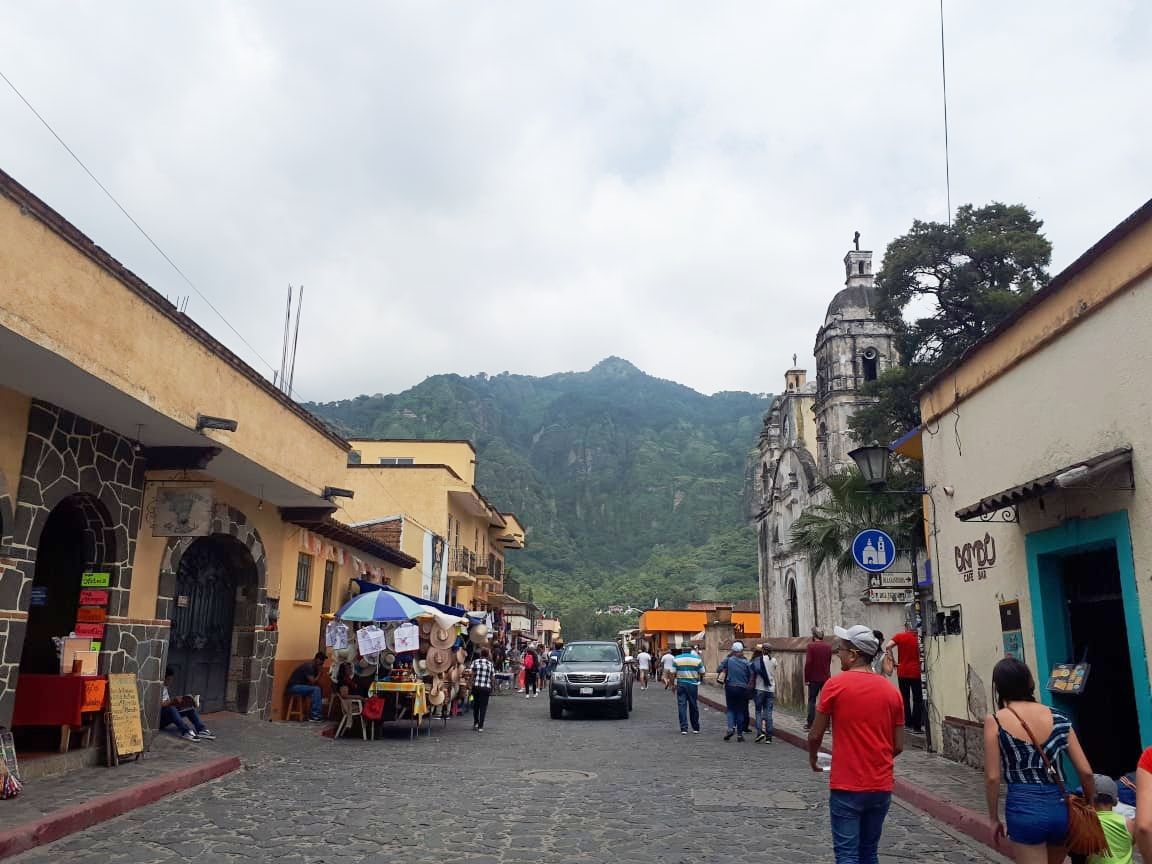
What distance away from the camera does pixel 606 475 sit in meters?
130

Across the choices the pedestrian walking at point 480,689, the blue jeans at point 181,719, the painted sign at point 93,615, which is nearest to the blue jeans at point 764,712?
the pedestrian walking at point 480,689

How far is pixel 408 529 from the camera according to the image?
28.0 metres

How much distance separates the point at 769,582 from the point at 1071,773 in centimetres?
3707

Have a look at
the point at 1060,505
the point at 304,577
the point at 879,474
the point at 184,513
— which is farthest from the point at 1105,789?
the point at 304,577

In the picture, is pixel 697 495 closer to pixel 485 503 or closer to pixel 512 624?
pixel 512 624

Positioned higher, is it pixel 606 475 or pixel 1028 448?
pixel 606 475

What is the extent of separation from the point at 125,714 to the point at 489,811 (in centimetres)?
481

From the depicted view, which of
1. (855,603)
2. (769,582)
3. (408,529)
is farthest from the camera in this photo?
(769,582)

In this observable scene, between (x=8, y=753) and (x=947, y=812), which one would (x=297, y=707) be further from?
(x=947, y=812)

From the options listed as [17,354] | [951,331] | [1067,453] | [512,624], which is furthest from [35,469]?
[512,624]

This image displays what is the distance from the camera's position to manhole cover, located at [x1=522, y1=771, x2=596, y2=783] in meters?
10.2

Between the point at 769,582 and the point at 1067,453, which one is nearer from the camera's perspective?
the point at 1067,453

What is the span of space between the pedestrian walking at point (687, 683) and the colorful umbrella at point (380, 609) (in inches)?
184

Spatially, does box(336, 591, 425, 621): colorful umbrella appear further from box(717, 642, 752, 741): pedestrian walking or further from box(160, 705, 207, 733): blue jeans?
box(717, 642, 752, 741): pedestrian walking
